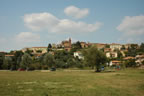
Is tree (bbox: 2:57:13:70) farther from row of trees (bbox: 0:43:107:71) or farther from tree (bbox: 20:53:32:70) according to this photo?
tree (bbox: 20:53:32:70)

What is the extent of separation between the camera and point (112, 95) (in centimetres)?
1431

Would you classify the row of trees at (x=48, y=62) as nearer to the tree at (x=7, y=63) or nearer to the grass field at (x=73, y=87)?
the tree at (x=7, y=63)

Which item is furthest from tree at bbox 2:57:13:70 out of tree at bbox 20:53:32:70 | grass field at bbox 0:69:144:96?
grass field at bbox 0:69:144:96

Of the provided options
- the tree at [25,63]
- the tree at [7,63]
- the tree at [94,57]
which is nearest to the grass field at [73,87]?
the tree at [94,57]

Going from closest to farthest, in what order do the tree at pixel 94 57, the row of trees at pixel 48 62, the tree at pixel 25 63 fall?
the tree at pixel 94 57
the row of trees at pixel 48 62
the tree at pixel 25 63

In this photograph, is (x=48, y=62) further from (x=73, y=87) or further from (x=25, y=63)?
(x=73, y=87)

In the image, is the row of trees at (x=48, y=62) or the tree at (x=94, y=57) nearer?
the tree at (x=94, y=57)

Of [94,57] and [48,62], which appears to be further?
[48,62]

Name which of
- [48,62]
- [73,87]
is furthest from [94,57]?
[48,62]

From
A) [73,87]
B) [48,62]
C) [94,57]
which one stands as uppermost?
[94,57]

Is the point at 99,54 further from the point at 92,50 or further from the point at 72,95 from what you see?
the point at 72,95

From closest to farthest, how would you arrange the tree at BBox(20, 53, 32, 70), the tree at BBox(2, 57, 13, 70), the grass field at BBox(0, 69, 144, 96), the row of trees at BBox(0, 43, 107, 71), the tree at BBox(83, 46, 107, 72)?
the grass field at BBox(0, 69, 144, 96)
the tree at BBox(83, 46, 107, 72)
the row of trees at BBox(0, 43, 107, 71)
the tree at BBox(20, 53, 32, 70)
the tree at BBox(2, 57, 13, 70)

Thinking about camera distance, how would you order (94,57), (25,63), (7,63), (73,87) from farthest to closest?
(7,63) < (25,63) < (94,57) < (73,87)

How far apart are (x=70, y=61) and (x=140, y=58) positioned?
53.5m
